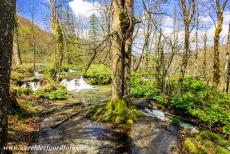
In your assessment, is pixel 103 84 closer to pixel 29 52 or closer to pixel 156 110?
pixel 156 110

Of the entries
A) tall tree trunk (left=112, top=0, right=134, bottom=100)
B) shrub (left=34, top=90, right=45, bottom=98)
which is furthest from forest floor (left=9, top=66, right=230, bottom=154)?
shrub (left=34, top=90, right=45, bottom=98)

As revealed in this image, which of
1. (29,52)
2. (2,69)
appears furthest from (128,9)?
(29,52)

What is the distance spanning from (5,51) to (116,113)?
666 centimetres

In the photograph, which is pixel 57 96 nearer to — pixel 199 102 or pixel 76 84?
pixel 199 102

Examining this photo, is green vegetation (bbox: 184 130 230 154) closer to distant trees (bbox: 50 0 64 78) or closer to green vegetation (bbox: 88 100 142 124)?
→ green vegetation (bbox: 88 100 142 124)

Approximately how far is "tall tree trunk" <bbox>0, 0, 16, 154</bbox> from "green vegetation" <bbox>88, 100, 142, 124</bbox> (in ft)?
20.4

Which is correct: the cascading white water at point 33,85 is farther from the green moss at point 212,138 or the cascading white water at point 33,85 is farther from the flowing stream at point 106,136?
the green moss at point 212,138

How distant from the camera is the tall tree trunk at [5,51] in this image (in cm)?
356

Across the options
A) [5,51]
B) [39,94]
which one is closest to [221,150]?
[5,51]

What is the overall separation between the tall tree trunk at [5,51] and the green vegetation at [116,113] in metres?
6.23

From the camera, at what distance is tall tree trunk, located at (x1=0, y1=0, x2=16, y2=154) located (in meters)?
3.56

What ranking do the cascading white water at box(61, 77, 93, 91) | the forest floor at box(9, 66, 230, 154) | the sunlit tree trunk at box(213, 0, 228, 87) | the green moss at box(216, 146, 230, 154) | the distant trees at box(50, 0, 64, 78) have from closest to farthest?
the forest floor at box(9, 66, 230, 154)
the green moss at box(216, 146, 230, 154)
the sunlit tree trunk at box(213, 0, 228, 87)
the distant trees at box(50, 0, 64, 78)
the cascading white water at box(61, 77, 93, 91)

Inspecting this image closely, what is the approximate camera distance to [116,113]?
391 inches

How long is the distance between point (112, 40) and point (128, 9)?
47.3 inches
